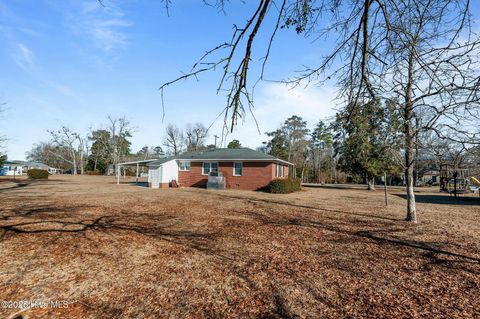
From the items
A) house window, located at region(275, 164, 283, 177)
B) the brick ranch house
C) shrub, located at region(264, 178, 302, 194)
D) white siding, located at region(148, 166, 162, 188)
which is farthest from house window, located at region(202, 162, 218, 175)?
house window, located at region(275, 164, 283, 177)

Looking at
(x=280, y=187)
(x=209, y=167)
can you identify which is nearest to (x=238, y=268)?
(x=280, y=187)

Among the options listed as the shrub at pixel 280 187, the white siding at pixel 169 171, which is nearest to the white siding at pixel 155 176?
the white siding at pixel 169 171

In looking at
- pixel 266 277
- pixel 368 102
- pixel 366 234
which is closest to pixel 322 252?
pixel 266 277

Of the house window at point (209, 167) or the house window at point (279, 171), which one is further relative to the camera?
the house window at point (279, 171)

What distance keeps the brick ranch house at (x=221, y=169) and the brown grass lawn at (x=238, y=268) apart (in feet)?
45.7

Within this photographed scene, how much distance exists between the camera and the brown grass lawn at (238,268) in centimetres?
371

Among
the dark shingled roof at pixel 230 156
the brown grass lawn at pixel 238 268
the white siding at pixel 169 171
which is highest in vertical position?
the dark shingled roof at pixel 230 156

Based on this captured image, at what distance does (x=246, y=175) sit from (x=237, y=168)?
45.0 inches

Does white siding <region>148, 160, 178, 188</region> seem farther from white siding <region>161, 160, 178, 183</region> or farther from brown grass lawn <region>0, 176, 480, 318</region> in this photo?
brown grass lawn <region>0, 176, 480, 318</region>

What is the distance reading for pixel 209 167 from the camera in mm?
25141

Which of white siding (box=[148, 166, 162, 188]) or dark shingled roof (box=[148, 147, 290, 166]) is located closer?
dark shingled roof (box=[148, 147, 290, 166])

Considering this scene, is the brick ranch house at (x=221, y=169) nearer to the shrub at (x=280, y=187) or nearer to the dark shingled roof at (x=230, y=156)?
the dark shingled roof at (x=230, y=156)

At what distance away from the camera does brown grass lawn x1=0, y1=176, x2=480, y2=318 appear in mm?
3705

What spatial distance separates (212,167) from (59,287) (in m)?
20.8
